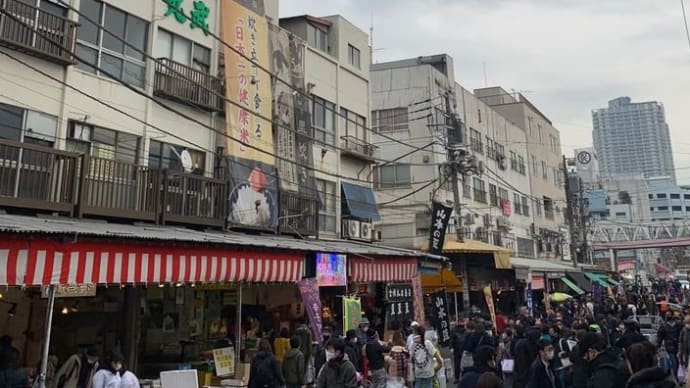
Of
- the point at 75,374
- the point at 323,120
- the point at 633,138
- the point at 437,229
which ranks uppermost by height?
the point at 633,138

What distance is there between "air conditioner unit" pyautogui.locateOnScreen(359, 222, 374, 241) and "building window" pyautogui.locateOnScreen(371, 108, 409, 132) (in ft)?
30.7

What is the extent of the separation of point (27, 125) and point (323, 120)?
41.0ft

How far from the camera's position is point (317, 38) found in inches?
959

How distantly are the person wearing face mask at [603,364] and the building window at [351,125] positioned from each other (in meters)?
17.3

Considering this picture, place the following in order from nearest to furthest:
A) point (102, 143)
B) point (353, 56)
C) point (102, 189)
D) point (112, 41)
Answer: point (102, 189), point (102, 143), point (112, 41), point (353, 56)

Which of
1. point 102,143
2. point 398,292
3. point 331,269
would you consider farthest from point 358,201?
point 102,143

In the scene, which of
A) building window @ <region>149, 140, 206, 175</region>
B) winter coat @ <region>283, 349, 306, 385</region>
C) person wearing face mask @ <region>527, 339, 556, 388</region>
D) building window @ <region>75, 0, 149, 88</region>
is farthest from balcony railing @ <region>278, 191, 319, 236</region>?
person wearing face mask @ <region>527, 339, 556, 388</region>

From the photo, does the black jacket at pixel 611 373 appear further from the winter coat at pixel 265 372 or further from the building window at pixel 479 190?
the building window at pixel 479 190

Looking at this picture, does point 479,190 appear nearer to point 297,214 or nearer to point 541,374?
point 297,214

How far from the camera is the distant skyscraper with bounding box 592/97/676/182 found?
87.6 m

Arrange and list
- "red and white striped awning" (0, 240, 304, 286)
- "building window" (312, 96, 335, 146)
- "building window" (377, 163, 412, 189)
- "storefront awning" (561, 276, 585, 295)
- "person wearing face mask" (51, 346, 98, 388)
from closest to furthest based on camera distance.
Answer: "red and white striped awning" (0, 240, 304, 286)
"person wearing face mask" (51, 346, 98, 388)
"building window" (312, 96, 335, 146)
"building window" (377, 163, 412, 189)
"storefront awning" (561, 276, 585, 295)

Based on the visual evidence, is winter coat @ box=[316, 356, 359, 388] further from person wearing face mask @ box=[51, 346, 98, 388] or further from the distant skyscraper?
the distant skyscraper

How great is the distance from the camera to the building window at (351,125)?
24469mm

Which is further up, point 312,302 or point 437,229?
point 437,229
